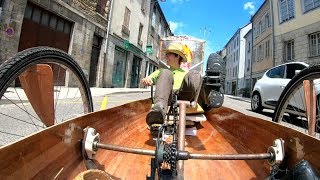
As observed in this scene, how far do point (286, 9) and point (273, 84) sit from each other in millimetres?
15331

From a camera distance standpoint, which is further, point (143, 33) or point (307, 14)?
point (143, 33)

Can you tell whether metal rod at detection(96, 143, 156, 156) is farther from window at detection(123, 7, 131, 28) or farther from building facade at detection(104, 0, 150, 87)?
window at detection(123, 7, 131, 28)

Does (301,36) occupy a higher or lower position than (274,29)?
lower

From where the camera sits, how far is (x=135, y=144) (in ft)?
9.84

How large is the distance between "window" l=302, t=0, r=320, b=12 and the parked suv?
11618 mm

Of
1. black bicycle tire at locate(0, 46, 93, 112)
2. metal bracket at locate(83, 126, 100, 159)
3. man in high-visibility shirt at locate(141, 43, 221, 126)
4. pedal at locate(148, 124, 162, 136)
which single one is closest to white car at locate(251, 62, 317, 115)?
man in high-visibility shirt at locate(141, 43, 221, 126)

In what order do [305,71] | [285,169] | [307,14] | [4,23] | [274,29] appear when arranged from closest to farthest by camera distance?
[285,169] < [305,71] < [4,23] < [307,14] < [274,29]

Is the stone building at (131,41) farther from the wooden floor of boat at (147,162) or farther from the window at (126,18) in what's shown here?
the wooden floor of boat at (147,162)

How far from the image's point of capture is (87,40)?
52.6ft

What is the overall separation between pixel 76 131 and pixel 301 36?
20.9 m

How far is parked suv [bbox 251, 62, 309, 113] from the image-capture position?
8359 mm

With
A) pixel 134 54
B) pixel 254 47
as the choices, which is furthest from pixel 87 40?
pixel 254 47

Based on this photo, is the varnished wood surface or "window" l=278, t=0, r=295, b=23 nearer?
the varnished wood surface

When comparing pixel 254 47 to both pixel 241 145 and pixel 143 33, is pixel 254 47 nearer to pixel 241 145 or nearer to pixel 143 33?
pixel 143 33
